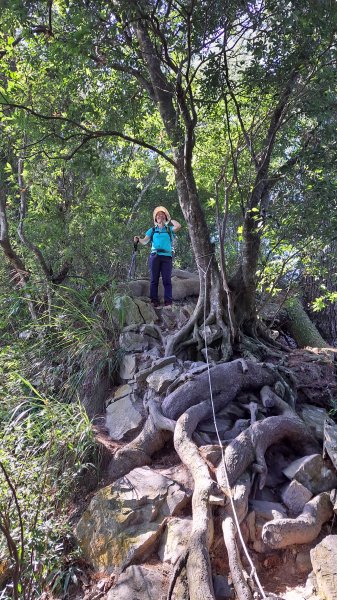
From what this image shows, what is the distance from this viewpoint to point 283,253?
5.59m

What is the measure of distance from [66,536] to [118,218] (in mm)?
6523

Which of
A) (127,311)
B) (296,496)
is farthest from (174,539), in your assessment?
Answer: (127,311)

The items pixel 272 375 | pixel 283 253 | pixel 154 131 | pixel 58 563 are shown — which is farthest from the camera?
pixel 154 131

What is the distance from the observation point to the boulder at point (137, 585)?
2.63 m

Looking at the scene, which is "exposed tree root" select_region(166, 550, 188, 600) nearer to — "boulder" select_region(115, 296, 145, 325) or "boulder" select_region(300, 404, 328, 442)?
"boulder" select_region(300, 404, 328, 442)

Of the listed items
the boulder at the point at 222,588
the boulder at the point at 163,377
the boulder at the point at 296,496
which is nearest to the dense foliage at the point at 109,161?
the boulder at the point at 163,377

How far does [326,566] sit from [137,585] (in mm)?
1161

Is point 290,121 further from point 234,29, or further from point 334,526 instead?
point 334,526

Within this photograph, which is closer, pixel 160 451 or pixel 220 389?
pixel 160 451

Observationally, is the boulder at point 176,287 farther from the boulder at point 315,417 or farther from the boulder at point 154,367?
the boulder at point 315,417

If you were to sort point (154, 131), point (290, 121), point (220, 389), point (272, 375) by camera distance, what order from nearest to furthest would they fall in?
point (220, 389)
point (272, 375)
point (290, 121)
point (154, 131)

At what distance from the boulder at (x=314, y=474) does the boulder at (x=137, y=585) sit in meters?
1.33

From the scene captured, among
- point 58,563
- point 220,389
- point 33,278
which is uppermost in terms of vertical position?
point 33,278

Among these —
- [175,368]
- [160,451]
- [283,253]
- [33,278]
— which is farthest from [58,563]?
[33,278]
